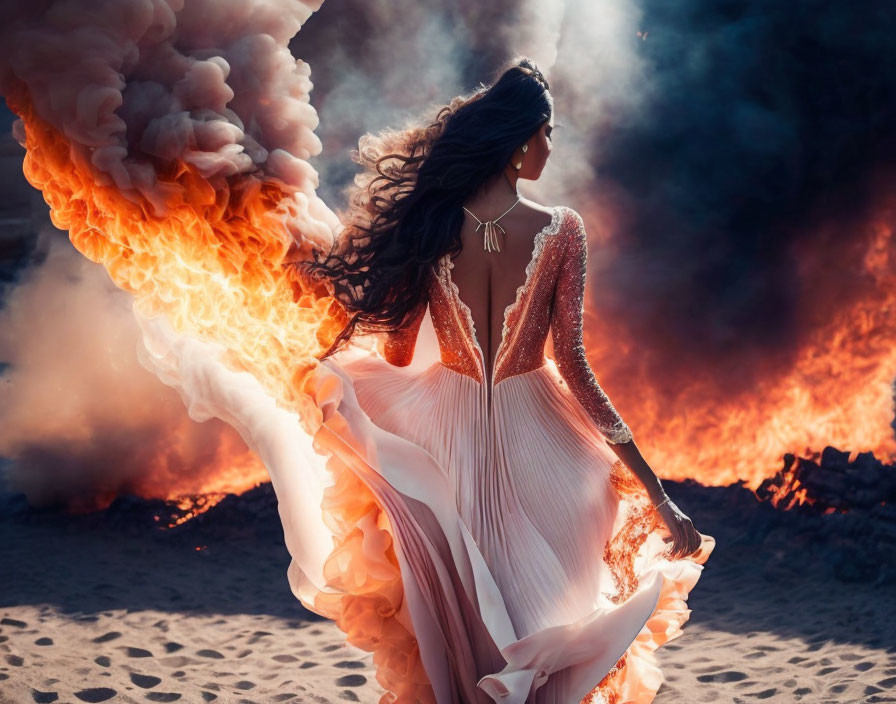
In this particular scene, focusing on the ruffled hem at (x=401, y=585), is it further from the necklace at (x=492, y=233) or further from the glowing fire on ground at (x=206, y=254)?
the necklace at (x=492, y=233)

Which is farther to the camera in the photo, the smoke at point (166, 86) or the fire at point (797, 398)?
the fire at point (797, 398)

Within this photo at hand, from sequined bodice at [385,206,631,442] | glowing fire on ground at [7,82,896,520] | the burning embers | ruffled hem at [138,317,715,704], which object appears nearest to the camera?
ruffled hem at [138,317,715,704]

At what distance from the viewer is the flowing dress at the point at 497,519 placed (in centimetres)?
250

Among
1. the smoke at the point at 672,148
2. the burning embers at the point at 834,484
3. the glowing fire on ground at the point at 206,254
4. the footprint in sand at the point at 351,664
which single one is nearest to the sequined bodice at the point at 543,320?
the glowing fire on ground at the point at 206,254

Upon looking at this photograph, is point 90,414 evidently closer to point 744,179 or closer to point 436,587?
point 436,587

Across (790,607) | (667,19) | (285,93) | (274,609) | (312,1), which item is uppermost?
(667,19)

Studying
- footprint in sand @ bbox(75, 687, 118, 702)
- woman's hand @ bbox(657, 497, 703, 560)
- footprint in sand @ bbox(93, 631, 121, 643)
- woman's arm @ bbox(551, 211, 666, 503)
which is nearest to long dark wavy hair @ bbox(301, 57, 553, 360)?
woman's arm @ bbox(551, 211, 666, 503)

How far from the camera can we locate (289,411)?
322 centimetres

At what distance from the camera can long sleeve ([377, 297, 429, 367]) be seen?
293cm

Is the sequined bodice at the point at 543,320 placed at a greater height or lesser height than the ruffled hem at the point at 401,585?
greater

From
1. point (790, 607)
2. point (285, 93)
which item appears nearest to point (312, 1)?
point (285, 93)

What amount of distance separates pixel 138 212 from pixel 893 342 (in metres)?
6.48

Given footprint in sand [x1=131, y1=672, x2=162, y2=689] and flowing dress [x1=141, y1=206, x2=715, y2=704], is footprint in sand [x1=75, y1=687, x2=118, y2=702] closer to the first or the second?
footprint in sand [x1=131, y1=672, x2=162, y2=689]

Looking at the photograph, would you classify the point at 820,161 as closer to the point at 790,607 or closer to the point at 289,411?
the point at 790,607
